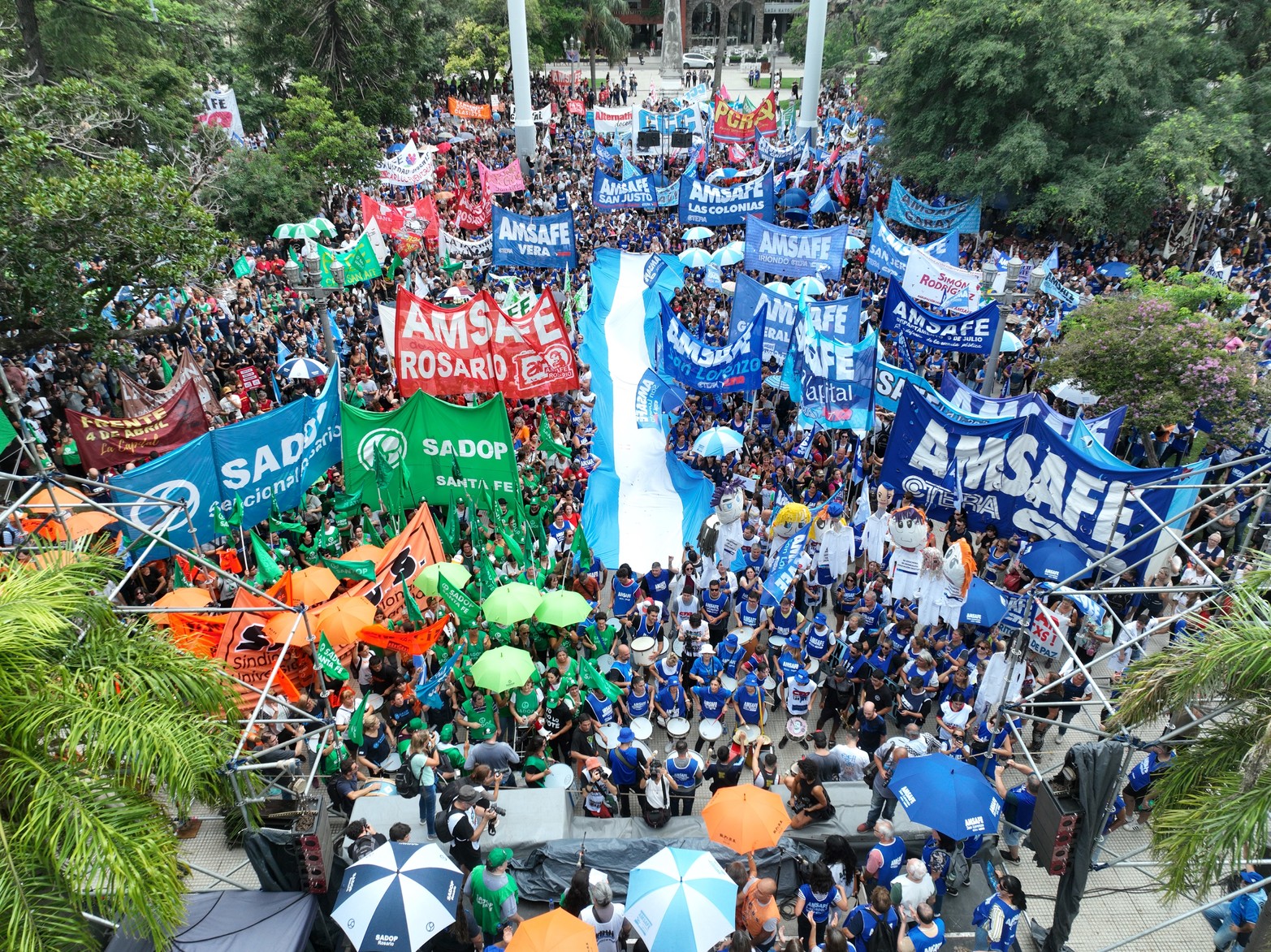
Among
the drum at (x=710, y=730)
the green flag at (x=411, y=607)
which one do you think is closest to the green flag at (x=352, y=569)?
the green flag at (x=411, y=607)

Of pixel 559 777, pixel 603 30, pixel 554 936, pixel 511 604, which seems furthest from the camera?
pixel 603 30

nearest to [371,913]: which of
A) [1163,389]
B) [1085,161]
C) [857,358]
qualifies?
[857,358]

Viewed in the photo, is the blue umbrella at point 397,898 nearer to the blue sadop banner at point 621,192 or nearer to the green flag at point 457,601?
the green flag at point 457,601

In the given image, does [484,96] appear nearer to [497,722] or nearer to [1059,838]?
[497,722]

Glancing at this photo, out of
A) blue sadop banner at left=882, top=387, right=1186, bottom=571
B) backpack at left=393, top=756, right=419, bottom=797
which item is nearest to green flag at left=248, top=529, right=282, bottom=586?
backpack at left=393, top=756, right=419, bottom=797

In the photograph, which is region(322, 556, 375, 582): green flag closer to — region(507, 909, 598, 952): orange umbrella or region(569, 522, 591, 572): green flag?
region(569, 522, 591, 572): green flag

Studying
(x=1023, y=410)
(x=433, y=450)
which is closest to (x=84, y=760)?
(x=433, y=450)

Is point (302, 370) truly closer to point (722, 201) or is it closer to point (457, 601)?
point (457, 601)

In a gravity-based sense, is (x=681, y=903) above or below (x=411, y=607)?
above
